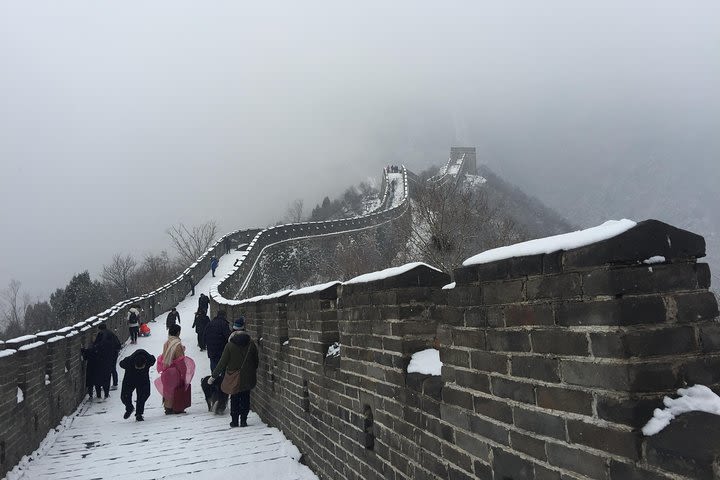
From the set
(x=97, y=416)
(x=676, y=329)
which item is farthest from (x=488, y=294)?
(x=97, y=416)

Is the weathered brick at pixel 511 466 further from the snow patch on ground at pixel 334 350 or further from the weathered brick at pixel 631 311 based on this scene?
the snow patch on ground at pixel 334 350

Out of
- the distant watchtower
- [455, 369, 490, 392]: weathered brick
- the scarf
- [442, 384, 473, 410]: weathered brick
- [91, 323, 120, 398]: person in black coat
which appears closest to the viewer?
[455, 369, 490, 392]: weathered brick

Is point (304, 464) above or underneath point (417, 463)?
underneath

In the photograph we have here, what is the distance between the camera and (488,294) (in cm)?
238

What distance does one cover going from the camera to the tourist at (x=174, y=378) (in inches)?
358

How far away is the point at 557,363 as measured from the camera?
1967 millimetres

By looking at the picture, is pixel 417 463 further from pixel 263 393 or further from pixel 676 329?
pixel 263 393

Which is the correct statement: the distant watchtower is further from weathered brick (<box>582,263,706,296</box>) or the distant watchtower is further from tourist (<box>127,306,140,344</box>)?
weathered brick (<box>582,263,706,296</box>)

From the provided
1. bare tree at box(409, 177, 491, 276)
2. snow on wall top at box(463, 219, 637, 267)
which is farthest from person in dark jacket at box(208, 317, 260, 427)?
bare tree at box(409, 177, 491, 276)

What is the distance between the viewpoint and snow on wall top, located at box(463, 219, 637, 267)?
1.77 m

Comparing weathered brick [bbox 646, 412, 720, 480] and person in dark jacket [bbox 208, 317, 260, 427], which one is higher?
weathered brick [bbox 646, 412, 720, 480]

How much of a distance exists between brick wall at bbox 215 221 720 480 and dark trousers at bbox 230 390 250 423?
456 centimetres

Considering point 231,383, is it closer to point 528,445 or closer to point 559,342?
point 528,445

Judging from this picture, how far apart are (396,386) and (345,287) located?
47.1 inches
